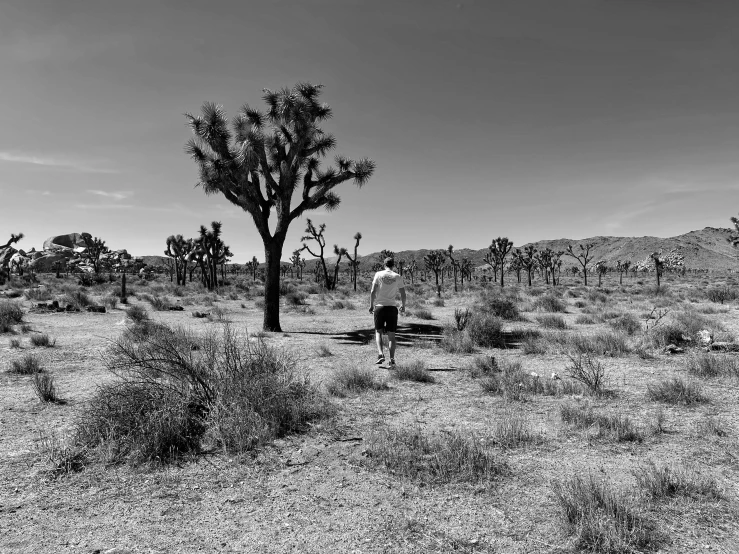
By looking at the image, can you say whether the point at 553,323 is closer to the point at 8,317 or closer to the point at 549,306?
the point at 549,306

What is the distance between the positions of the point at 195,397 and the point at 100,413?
2.79ft

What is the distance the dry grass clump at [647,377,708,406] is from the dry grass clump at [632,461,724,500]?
8.09 ft

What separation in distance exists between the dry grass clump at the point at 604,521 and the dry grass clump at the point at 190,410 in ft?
8.87

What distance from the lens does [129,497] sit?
3.29m

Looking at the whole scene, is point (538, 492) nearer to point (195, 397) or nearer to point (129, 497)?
point (129, 497)

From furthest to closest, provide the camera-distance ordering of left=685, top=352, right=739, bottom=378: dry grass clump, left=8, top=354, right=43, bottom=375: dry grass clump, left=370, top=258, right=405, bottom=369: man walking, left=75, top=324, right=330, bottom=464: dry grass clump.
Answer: left=370, top=258, right=405, bottom=369: man walking < left=8, top=354, right=43, bottom=375: dry grass clump < left=685, top=352, right=739, bottom=378: dry grass clump < left=75, top=324, right=330, bottom=464: dry grass clump

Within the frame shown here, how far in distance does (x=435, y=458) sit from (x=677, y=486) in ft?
5.86

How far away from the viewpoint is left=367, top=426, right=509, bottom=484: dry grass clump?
3539 millimetres

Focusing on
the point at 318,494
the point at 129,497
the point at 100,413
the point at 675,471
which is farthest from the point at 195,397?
the point at 675,471

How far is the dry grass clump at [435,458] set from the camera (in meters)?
3.54

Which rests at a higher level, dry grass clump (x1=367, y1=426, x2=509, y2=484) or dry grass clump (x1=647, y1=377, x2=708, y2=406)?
dry grass clump (x1=647, y1=377, x2=708, y2=406)

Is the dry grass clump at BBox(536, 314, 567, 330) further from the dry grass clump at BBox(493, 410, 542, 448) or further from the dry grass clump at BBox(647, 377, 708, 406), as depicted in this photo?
the dry grass clump at BBox(493, 410, 542, 448)

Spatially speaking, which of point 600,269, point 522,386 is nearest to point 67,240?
point 600,269

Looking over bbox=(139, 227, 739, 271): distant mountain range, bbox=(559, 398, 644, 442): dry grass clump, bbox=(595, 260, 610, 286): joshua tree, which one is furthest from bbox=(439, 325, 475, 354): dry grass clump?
bbox=(139, 227, 739, 271): distant mountain range
